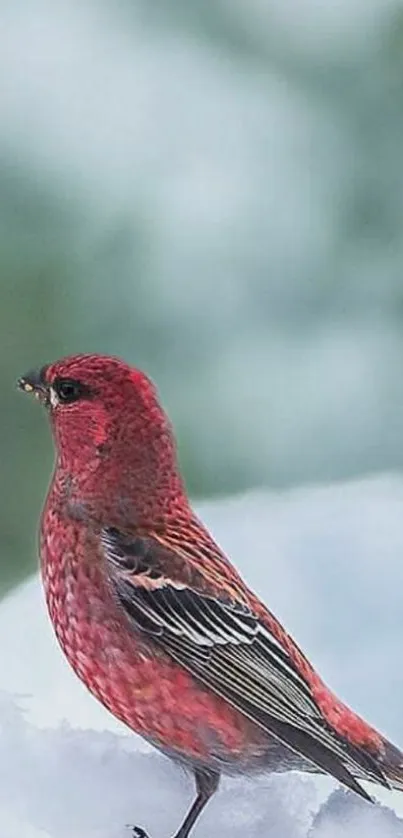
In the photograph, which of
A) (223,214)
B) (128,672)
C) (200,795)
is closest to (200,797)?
(200,795)

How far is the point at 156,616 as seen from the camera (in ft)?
3.81

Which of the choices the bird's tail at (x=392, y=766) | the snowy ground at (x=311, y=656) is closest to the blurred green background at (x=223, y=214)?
the snowy ground at (x=311, y=656)

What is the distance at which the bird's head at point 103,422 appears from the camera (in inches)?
46.5

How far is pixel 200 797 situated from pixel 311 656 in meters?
0.14

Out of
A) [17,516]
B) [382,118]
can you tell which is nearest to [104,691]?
[17,516]

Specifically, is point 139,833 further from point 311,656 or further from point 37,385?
point 37,385

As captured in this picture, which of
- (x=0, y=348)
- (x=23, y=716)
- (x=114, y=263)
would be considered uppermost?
(x=114, y=263)

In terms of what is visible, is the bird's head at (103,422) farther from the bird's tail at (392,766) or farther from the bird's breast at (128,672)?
the bird's tail at (392,766)

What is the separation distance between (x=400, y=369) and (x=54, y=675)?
394 millimetres

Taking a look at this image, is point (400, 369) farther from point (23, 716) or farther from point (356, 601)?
point (23, 716)

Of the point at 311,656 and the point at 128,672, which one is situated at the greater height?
the point at 311,656

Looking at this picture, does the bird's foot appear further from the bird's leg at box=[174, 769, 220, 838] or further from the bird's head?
the bird's head

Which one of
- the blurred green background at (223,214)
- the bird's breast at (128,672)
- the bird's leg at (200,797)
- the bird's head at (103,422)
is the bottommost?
the bird's leg at (200,797)

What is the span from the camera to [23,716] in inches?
50.8
